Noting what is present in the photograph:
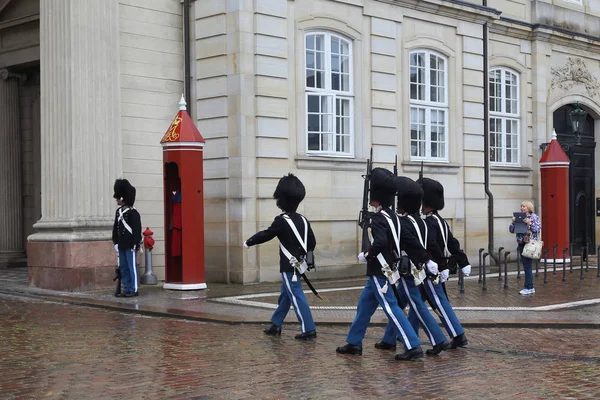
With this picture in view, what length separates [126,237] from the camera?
14.9 metres

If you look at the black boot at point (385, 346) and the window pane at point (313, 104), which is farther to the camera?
the window pane at point (313, 104)

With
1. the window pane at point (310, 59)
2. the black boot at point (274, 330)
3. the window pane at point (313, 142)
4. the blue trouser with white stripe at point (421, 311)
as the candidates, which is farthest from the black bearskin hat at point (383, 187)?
the window pane at point (310, 59)

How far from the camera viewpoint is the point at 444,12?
826 inches

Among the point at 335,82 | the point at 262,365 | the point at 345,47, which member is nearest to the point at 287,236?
the point at 262,365

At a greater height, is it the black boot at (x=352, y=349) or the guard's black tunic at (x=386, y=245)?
the guard's black tunic at (x=386, y=245)

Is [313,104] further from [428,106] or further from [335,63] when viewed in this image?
[428,106]

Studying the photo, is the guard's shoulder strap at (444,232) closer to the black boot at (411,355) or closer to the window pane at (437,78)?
the black boot at (411,355)

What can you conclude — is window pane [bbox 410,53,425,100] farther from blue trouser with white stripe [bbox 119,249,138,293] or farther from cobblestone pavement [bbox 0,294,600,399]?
cobblestone pavement [bbox 0,294,600,399]

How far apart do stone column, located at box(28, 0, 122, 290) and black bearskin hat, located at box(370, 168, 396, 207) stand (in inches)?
305

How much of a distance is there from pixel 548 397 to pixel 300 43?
458 inches

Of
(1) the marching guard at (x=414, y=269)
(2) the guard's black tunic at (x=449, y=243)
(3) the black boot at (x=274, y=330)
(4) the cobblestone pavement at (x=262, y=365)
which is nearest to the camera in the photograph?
(4) the cobblestone pavement at (x=262, y=365)

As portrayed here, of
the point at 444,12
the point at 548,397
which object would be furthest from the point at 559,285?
the point at 548,397

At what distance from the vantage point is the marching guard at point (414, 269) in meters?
9.29

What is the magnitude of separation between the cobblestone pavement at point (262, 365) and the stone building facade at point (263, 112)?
4.93 m
